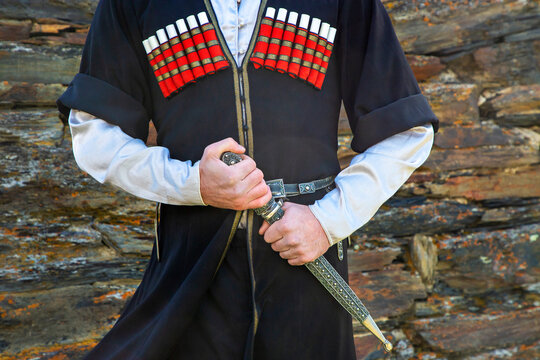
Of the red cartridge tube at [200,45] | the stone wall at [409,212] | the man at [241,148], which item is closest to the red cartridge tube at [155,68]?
the man at [241,148]

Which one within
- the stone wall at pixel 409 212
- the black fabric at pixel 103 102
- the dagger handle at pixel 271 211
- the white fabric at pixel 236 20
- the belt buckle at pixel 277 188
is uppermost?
the white fabric at pixel 236 20

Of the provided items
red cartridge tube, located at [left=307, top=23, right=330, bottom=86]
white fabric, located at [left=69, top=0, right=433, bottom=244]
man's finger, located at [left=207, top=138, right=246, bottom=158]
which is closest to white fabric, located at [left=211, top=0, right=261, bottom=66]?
white fabric, located at [left=69, top=0, right=433, bottom=244]

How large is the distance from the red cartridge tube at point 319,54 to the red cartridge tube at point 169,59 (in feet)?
1.27

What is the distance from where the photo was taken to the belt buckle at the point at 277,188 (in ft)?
4.61

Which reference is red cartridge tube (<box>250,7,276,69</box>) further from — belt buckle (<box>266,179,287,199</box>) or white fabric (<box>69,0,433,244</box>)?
belt buckle (<box>266,179,287,199</box>)

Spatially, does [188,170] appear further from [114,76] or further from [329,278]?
[329,278]

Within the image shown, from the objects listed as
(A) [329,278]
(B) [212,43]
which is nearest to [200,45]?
(B) [212,43]

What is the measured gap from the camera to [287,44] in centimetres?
147

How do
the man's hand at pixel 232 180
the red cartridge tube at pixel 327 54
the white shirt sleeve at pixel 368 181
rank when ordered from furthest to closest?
the red cartridge tube at pixel 327 54
the white shirt sleeve at pixel 368 181
the man's hand at pixel 232 180

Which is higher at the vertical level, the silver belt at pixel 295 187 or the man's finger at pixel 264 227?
the silver belt at pixel 295 187

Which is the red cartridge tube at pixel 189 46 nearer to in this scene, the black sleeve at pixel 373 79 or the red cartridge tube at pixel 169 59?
the red cartridge tube at pixel 169 59

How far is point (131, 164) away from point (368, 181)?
688mm

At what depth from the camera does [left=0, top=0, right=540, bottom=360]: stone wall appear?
8.66 ft

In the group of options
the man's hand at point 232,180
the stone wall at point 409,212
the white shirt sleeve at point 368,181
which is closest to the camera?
the man's hand at point 232,180
